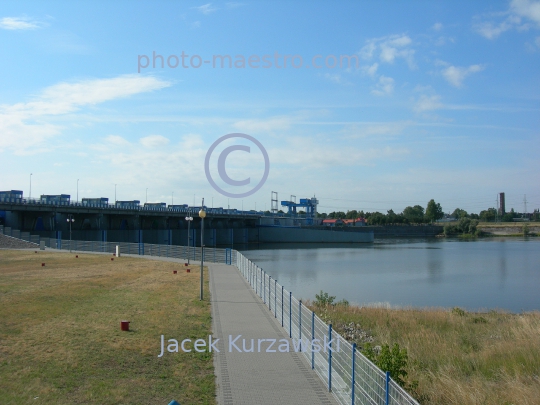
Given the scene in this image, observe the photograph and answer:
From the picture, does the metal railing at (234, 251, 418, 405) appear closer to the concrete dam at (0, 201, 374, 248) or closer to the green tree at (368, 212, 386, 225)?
the concrete dam at (0, 201, 374, 248)

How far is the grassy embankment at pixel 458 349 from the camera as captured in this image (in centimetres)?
1019

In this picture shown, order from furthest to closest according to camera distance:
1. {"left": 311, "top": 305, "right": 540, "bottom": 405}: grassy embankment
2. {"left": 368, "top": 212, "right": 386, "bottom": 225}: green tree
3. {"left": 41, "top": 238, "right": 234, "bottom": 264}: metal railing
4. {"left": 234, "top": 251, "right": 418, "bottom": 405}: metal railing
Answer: {"left": 368, "top": 212, "right": 386, "bottom": 225}: green tree < {"left": 41, "top": 238, "right": 234, "bottom": 264}: metal railing < {"left": 311, "top": 305, "right": 540, "bottom": 405}: grassy embankment < {"left": 234, "top": 251, "right": 418, "bottom": 405}: metal railing

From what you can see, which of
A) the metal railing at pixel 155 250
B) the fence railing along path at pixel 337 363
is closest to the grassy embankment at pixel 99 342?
the fence railing along path at pixel 337 363

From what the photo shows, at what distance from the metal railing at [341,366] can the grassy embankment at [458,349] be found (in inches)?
70.2

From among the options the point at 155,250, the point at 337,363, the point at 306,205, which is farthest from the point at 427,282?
the point at 306,205

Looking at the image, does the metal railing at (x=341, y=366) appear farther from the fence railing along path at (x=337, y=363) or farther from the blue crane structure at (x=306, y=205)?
the blue crane structure at (x=306, y=205)

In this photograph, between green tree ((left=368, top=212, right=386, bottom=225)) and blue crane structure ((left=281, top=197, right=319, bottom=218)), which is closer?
blue crane structure ((left=281, top=197, right=319, bottom=218))

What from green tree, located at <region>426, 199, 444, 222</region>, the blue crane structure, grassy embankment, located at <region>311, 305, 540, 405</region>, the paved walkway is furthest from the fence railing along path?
green tree, located at <region>426, 199, 444, 222</region>

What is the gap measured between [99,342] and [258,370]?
5.01 metres

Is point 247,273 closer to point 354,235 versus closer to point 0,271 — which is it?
point 0,271

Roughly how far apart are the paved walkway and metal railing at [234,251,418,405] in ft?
0.83

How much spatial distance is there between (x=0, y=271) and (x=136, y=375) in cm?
2561

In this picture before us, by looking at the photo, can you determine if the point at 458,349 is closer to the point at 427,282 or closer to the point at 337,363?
the point at 337,363

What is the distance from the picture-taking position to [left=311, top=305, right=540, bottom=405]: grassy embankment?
10188 mm
